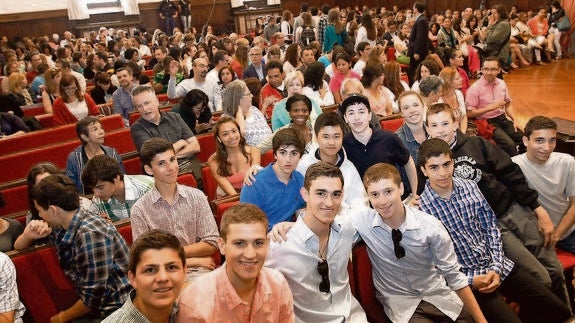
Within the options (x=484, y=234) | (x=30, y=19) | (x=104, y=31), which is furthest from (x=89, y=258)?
(x=30, y=19)

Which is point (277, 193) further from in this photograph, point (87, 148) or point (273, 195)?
point (87, 148)

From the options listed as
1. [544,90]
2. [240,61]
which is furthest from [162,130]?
[544,90]

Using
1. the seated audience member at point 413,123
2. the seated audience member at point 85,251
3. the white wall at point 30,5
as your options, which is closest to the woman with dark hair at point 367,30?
the seated audience member at point 413,123

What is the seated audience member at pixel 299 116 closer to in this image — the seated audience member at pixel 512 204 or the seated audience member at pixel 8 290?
the seated audience member at pixel 512 204

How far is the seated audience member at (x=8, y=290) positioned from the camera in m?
2.05

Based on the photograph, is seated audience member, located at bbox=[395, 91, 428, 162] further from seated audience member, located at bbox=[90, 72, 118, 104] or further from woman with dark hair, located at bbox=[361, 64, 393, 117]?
seated audience member, located at bbox=[90, 72, 118, 104]

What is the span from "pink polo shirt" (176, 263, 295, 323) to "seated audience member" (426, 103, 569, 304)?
1.52 metres

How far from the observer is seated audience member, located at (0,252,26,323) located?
80.6 inches

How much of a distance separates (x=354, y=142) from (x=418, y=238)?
1125 millimetres

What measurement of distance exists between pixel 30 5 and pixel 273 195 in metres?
14.6

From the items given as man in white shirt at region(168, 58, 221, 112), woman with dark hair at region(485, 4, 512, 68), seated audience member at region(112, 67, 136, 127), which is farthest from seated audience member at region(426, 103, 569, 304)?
woman with dark hair at region(485, 4, 512, 68)

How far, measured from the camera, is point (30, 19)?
13992 mm

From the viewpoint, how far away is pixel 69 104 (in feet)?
16.6

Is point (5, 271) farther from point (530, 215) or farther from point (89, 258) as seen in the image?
point (530, 215)
